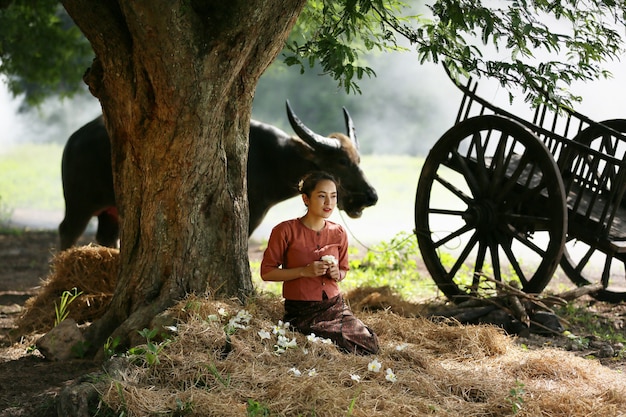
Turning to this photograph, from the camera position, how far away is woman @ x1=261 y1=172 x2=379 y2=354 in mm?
5344

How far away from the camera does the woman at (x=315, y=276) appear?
5.34m

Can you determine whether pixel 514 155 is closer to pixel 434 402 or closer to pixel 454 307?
pixel 454 307

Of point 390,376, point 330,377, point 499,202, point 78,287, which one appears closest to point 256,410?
point 330,377

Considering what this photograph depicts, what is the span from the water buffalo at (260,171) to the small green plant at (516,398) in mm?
4432

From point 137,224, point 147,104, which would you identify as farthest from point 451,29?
point 137,224

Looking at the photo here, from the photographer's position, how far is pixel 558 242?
6699mm

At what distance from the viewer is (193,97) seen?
5570 millimetres

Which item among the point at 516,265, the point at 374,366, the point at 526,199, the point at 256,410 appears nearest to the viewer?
the point at 256,410

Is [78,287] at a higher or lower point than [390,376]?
lower

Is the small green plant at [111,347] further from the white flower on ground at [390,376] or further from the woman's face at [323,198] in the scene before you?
the white flower on ground at [390,376]

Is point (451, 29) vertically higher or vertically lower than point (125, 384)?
higher

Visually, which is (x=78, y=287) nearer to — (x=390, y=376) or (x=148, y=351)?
(x=148, y=351)

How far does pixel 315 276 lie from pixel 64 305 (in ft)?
7.93

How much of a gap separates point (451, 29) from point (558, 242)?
83.1 inches
